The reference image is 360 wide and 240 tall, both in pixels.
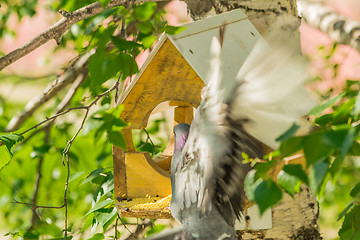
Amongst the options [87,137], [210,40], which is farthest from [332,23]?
[87,137]

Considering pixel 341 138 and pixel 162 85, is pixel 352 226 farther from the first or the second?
pixel 162 85

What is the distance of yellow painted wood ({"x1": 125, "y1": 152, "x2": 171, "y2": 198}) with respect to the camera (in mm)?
1629

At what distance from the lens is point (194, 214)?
4.17 feet

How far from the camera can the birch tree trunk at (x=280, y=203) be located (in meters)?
1.64

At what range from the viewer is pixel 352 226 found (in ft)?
3.50

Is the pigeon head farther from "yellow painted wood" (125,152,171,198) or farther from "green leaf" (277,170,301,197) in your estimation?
"green leaf" (277,170,301,197)

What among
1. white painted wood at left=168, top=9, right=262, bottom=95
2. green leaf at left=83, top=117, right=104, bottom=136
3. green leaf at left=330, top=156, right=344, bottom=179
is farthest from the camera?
white painted wood at left=168, top=9, right=262, bottom=95

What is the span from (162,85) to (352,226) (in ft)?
2.37

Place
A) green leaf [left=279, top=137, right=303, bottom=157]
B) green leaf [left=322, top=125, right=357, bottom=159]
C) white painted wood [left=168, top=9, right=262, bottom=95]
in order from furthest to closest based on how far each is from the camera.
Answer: white painted wood [left=168, top=9, right=262, bottom=95]
green leaf [left=279, top=137, right=303, bottom=157]
green leaf [left=322, top=125, right=357, bottom=159]

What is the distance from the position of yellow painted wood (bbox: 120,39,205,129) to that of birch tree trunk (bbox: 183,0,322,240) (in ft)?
0.94

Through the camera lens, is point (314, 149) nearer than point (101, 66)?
Yes

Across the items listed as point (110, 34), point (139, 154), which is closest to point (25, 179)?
point (139, 154)

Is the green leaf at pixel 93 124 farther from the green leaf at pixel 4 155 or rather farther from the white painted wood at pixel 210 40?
the green leaf at pixel 4 155

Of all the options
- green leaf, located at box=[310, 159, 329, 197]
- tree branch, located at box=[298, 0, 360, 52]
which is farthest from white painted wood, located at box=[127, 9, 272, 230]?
tree branch, located at box=[298, 0, 360, 52]
